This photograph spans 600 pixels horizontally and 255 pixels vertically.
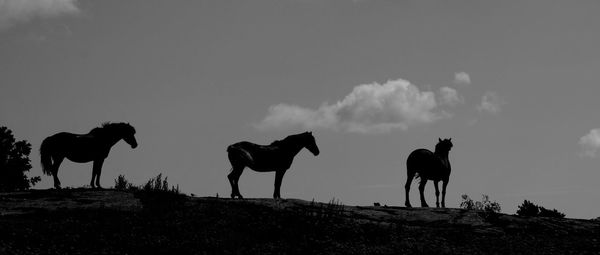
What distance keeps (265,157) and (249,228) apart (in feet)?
20.1

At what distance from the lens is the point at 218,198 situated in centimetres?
1571

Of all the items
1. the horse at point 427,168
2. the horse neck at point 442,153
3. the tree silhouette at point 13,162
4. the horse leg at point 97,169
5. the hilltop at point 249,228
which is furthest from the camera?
the tree silhouette at point 13,162

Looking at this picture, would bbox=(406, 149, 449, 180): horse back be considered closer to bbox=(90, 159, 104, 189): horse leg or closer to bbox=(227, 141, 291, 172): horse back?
bbox=(227, 141, 291, 172): horse back

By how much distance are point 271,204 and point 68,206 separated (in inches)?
173

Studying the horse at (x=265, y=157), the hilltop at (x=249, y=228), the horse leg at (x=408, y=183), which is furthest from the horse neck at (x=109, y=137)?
the horse leg at (x=408, y=183)

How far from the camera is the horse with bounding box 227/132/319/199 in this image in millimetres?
18203

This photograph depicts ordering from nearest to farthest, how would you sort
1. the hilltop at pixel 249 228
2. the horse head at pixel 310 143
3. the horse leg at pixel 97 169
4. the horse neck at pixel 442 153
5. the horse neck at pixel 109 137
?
the hilltop at pixel 249 228
the horse leg at pixel 97 169
the horse neck at pixel 109 137
the horse head at pixel 310 143
the horse neck at pixel 442 153

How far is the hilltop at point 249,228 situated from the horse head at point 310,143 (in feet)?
13.5

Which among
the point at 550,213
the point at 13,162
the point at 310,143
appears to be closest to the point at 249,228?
the point at 310,143

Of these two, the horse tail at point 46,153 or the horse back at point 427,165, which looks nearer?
the horse tail at point 46,153

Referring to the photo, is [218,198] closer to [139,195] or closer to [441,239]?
[139,195]

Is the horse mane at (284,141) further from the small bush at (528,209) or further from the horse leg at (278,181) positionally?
the small bush at (528,209)

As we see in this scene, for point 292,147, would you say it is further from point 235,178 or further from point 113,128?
point 113,128

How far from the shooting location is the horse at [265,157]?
18.2 m
